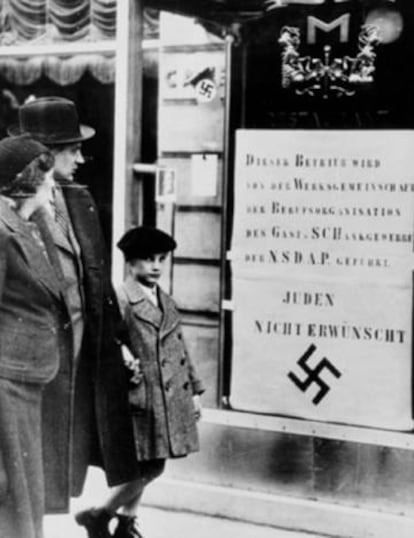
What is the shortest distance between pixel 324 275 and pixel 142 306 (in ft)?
3.31

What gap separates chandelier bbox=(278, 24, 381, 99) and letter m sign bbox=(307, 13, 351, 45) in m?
0.07

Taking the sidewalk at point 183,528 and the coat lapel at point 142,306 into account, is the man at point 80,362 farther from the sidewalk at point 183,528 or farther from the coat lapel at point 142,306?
the sidewalk at point 183,528

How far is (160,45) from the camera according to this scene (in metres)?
6.00

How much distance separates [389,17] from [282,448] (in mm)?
2235

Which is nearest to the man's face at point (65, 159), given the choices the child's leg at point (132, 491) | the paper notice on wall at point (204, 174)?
the paper notice on wall at point (204, 174)

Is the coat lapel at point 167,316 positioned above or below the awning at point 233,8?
below

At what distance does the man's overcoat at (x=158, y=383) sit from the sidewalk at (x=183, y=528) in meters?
0.61

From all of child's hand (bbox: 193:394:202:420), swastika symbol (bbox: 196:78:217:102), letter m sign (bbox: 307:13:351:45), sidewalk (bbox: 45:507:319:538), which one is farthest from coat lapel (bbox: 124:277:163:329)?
letter m sign (bbox: 307:13:351:45)

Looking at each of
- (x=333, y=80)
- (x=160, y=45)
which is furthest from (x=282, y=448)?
(x=160, y=45)

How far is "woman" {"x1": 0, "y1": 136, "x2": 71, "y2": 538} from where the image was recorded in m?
4.11

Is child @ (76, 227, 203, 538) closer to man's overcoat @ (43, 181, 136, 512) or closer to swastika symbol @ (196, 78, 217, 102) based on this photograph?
man's overcoat @ (43, 181, 136, 512)

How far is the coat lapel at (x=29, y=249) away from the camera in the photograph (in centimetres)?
423

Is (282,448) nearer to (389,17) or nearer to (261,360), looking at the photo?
(261,360)

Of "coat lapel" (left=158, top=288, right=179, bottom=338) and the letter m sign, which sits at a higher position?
the letter m sign
